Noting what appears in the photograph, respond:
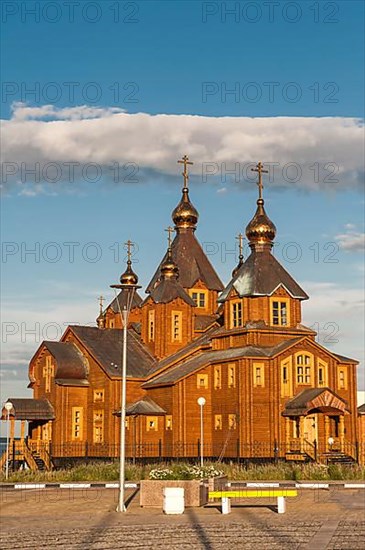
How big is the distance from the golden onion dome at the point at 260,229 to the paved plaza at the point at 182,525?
77.4 feet

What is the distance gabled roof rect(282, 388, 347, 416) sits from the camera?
135ft

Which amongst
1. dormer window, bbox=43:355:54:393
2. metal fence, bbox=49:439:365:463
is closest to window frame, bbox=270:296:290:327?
metal fence, bbox=49:439:365:463

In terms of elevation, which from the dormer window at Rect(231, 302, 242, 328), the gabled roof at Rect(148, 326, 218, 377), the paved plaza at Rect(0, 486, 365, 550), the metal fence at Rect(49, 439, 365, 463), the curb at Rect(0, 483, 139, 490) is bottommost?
the paved plaza at Rect(0, 486, 365, 550)

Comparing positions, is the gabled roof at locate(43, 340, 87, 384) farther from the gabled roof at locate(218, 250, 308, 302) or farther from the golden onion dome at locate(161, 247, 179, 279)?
the gabled roof at locate(218, 250, 308, 302)

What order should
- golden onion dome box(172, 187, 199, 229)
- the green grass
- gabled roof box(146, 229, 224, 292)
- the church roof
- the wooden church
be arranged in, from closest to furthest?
the green grass → the wooden church → the church roof → gabled roof box(146, 229, 224, 292) → golden onion dome box(172, 187, 199, 229)

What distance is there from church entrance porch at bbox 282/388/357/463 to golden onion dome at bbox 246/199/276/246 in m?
9.02

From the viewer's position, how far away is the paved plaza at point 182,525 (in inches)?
601

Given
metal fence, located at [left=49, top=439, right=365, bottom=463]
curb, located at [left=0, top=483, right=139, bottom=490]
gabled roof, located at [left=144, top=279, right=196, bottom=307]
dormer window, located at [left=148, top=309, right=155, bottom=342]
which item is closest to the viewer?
curb, located at [left=0, top=483, right=139, bottom=490]

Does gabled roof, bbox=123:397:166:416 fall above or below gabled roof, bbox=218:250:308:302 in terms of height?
below

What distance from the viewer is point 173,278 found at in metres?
52.5

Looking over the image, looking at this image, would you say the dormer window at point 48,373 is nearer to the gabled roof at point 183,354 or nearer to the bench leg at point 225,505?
the gabled roof at point 183,354

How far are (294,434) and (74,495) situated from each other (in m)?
18.4

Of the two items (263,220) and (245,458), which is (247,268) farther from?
(245,458)

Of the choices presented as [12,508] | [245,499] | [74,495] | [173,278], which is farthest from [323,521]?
[173,278]
